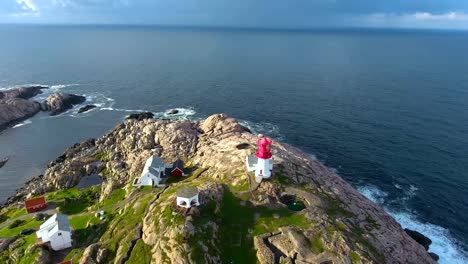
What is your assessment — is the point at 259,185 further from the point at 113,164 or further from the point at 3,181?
the point at 3,181

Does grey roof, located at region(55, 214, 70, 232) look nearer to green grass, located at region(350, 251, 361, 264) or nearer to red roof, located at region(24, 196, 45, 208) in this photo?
red roof, located at region(24, 196, 45, 208)

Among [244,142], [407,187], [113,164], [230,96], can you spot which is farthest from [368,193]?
[230,96]

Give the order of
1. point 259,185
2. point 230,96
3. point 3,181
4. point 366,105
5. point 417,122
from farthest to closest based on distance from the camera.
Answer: point 230,96 → point 366,105 → point 417,122 → point 3,181 → point 259,185

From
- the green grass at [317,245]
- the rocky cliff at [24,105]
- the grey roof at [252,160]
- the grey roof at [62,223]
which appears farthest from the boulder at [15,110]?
A: the green grass at [317,245]

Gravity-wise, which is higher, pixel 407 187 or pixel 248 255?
pixel 248 255

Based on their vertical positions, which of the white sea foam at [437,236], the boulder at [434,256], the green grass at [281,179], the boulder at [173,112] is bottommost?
the boulder at [173,112]

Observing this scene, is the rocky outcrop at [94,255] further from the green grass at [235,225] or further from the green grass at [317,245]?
the green grass at [317,245]

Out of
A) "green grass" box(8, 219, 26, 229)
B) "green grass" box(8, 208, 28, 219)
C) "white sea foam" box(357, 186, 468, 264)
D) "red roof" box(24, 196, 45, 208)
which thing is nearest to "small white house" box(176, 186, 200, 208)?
"green grass" box(8, 219, 26, 229)
